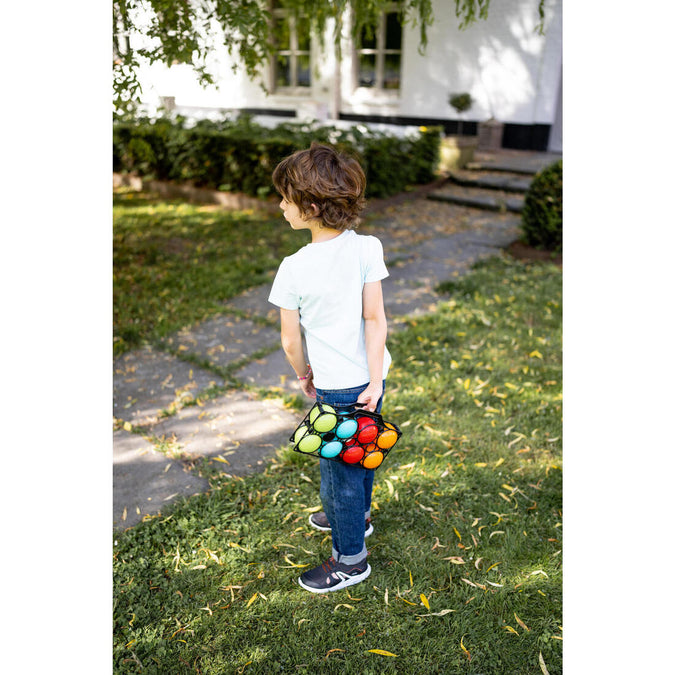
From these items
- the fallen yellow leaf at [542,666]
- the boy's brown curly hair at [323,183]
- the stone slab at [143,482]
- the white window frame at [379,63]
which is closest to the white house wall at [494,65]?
the white window frame at [379,63]

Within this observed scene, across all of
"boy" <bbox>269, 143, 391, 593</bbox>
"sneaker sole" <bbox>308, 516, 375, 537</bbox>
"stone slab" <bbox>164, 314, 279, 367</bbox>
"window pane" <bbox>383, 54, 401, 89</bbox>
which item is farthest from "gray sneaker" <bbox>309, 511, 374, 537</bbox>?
"window pane" <bbox>383, 54, 401, 89</bbox>

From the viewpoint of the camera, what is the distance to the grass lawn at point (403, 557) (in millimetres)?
2043

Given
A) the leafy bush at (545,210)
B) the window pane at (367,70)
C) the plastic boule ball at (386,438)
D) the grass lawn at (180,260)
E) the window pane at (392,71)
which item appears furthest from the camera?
the window pane at (367,70)

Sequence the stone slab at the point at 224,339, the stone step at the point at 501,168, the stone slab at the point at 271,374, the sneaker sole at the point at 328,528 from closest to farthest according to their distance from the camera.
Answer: the sneaker sole at the point at 328,528 < the stone slab at the point at 271,374 < the stone slab at the point at 224,339 < the stone step at the point at 501,168

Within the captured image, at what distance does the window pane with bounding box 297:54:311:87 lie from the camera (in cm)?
1455

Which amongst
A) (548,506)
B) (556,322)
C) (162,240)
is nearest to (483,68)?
(162,240)

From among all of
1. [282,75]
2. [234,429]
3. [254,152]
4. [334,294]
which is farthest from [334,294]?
[282,75]

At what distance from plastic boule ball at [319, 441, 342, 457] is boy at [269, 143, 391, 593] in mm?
146

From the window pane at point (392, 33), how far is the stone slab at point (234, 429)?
1173cm

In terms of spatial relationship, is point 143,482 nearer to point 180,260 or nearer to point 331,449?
point 331,449

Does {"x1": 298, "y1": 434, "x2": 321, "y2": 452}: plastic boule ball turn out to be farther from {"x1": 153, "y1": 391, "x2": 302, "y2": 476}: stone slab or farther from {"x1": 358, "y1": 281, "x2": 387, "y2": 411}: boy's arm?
{"x1": 153, "y1": 391, "x2": 302, "y2": 476}: stone slab

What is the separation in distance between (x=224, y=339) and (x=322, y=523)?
217 centimetres

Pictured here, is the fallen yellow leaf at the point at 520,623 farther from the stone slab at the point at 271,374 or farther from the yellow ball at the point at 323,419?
the stone slab at the point at 271,374

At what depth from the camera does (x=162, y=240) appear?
6.87 metres
